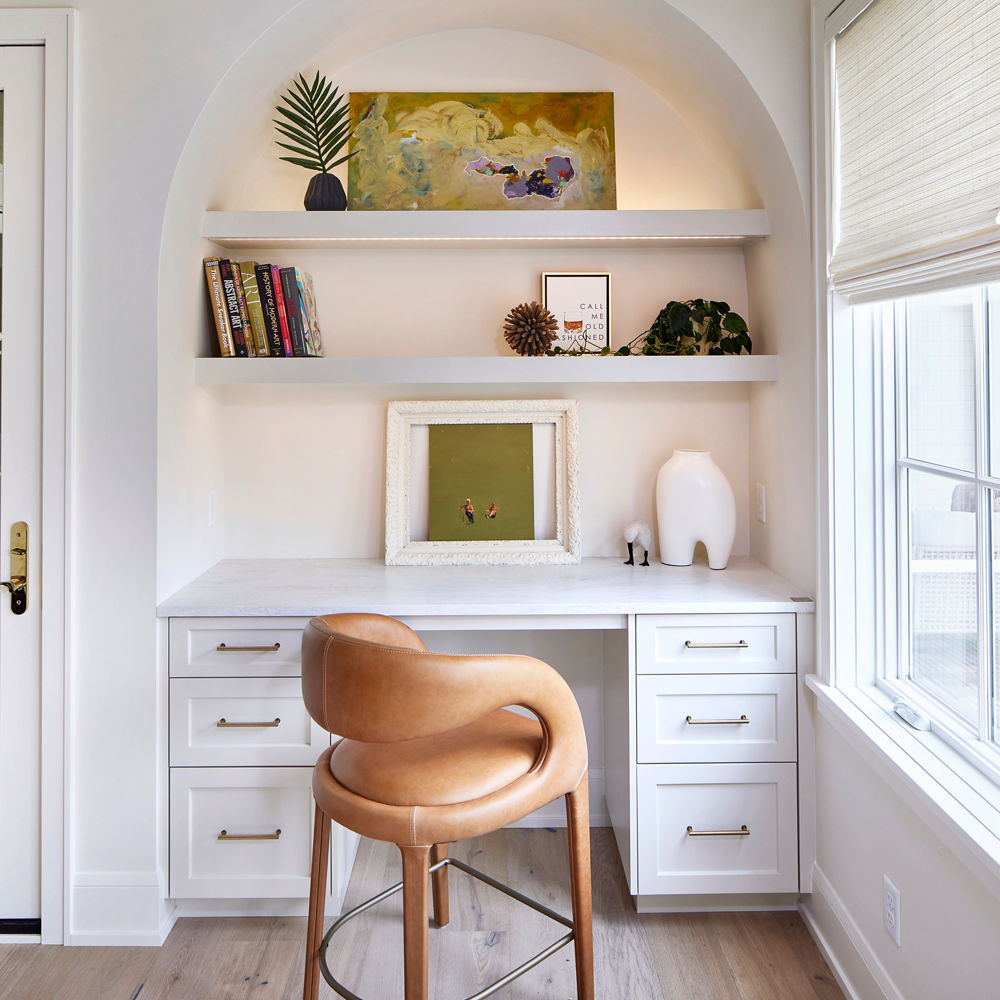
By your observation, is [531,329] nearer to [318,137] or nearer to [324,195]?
[324,195]

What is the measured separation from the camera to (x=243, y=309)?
7.61 feet

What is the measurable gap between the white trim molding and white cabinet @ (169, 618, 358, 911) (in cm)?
26

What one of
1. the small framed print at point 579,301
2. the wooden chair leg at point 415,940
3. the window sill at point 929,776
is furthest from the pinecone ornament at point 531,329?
the wooden chair leg at point 415,940

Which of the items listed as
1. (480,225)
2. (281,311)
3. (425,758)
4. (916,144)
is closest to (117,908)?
(425,758)

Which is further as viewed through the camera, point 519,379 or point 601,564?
point 601,564

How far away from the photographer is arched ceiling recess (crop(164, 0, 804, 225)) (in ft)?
6.86

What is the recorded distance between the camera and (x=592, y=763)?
273 cm

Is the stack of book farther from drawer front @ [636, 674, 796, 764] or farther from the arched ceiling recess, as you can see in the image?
drawer front @ [636, 674, 796, 764]

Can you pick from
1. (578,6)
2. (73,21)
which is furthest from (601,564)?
(73,21)

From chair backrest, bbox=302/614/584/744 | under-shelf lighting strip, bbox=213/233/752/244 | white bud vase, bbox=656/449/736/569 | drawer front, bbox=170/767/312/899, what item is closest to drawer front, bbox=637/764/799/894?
white bud vase, bbox=656/449/736/569

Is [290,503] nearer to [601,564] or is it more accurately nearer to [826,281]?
[601,564]

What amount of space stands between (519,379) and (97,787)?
1.47m

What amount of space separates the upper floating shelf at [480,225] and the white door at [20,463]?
0.43 metres

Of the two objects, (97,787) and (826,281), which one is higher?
(826,281)
